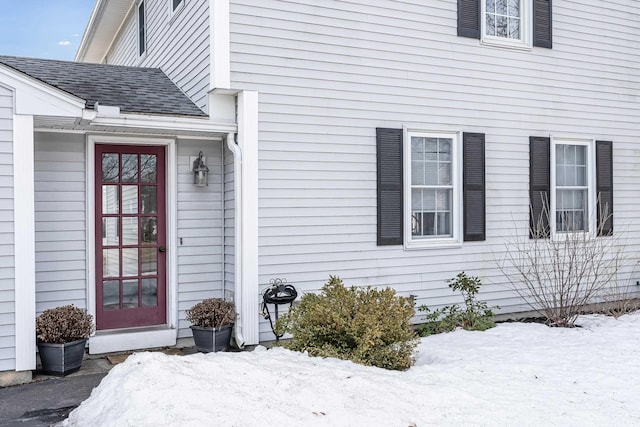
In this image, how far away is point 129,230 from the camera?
6418 millimetres

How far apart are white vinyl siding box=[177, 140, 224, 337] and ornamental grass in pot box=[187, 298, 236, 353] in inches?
17.9

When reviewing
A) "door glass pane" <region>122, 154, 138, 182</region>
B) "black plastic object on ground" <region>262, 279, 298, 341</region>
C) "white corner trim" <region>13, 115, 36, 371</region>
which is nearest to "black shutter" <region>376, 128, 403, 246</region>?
"black plastic object on ground" <region>262, 279, 298, 341</region>

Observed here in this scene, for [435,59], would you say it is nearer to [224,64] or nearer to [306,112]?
[306,112]

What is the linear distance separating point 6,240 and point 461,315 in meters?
4.87

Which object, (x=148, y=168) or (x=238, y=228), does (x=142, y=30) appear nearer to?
(x=148, y=168)

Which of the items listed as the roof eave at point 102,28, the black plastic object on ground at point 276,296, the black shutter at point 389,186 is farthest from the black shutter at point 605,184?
the roof eave at point 102,28

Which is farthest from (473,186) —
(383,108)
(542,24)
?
(542,24)

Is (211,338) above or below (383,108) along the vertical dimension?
below

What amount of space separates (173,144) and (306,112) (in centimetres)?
147

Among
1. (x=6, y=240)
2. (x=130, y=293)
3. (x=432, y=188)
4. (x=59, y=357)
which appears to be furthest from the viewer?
(x=432, y=188)

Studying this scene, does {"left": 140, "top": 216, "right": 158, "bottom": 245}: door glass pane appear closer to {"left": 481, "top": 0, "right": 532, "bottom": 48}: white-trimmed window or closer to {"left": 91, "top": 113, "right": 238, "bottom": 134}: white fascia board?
{"left": 91, "top": 113, "right": 238, "bottom": 134}: white fascia board

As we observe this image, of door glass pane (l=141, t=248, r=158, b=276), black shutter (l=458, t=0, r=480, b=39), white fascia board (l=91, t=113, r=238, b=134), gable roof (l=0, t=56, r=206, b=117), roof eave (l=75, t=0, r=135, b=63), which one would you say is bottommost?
door glass pane (l=141, t=248, r=158, b=276)

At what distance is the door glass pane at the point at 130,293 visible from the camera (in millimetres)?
6375

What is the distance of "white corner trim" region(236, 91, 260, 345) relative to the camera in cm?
614
